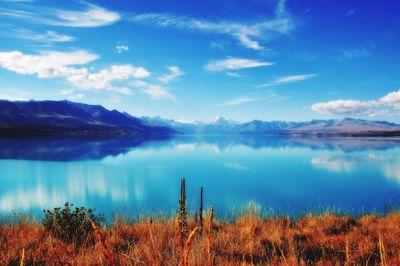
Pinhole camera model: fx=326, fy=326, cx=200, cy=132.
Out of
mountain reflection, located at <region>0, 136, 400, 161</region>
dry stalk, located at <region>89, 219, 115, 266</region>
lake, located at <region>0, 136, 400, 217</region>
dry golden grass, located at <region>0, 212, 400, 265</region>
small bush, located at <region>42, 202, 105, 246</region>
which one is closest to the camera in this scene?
dry stalk, located at <region>89, 219, 115, 266</region>

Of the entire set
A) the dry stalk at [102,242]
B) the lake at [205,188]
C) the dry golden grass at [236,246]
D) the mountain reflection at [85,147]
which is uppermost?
the dry stalk at [102,242]

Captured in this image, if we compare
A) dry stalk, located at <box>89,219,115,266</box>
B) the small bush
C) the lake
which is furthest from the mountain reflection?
dry stalk, located at <box>89,219,115,266</box>

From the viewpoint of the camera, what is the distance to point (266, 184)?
2845cm

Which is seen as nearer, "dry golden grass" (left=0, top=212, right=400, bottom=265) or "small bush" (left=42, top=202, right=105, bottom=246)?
"dry golden grass" (left=0, top=212, right=400, bottom=265)

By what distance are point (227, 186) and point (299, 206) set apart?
837 cm

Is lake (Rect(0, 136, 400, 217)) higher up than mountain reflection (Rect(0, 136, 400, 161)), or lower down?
lower down

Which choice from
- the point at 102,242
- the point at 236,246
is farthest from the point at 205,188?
the point at 102,242

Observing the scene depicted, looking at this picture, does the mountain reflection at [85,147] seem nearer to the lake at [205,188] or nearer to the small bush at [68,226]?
the lake at [205,188]

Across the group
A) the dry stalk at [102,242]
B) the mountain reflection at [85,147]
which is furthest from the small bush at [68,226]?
the mountain reflection at [85,147]

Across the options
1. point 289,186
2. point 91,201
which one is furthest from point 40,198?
point 289,186

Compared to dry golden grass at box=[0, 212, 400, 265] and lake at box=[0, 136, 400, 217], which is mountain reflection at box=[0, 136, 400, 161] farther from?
dry golden grass at box=[0, 212, 400, 265]

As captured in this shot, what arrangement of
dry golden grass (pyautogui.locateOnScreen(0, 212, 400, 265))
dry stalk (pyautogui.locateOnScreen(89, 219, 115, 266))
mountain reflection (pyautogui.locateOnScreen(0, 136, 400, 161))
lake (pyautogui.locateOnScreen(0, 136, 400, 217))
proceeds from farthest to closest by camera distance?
mountain reflection (pyautogui.locateOnScreen(0, 136, 400, 161)) → lake (pyautogui.locateOnScreen(0, 136, 400, 217)) → dry golden grass (pyautogui.locateOnScreen(0, 212, 400, 265)) → dry stalk (pyautogui.locateOnScreen(89, 219, 115, 266))

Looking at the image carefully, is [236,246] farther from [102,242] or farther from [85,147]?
[85,147]

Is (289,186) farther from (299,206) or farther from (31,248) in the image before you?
(31,248)
